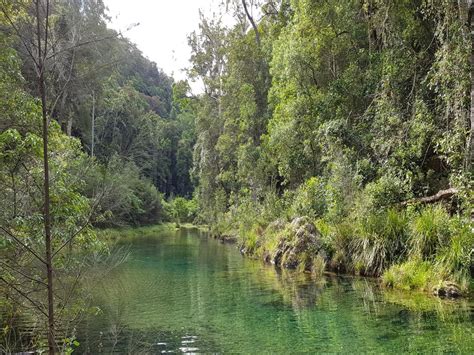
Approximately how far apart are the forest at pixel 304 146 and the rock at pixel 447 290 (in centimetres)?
2

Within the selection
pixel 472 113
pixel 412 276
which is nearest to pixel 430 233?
pixel 412 276

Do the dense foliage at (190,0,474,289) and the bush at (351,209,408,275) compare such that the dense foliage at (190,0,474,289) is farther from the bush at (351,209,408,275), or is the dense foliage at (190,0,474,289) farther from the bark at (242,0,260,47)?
the bark at (242,0,260,47)

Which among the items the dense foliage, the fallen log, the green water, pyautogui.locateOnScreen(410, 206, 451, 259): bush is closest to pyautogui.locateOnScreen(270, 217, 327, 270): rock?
the dense foliage

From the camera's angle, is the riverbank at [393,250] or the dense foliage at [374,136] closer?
the riverbank at [393,250]

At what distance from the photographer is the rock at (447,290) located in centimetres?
940

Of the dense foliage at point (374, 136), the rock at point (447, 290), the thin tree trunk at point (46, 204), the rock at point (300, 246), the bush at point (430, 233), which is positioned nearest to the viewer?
the thin tree trunk at point (46, 204)

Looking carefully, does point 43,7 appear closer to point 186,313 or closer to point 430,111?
point 186,313

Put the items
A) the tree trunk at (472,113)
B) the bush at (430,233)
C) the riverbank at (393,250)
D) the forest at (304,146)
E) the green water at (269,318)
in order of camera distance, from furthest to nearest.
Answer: the bush at (430,233), the riverbank at (393,250), the tree trunk at (472,113), the green water at (269,318), the forest at (304,146)

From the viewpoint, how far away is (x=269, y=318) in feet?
28.5

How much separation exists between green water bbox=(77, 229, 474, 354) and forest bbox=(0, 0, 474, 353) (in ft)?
3.54

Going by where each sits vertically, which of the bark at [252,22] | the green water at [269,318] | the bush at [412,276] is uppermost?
the bark at [252,22]

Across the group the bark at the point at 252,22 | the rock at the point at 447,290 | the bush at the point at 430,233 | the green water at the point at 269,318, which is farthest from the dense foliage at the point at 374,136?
the bark at the point at 252,22

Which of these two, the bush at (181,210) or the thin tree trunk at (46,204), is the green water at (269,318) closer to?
the thin tree trunk at (46,204)

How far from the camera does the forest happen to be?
17.3ft
